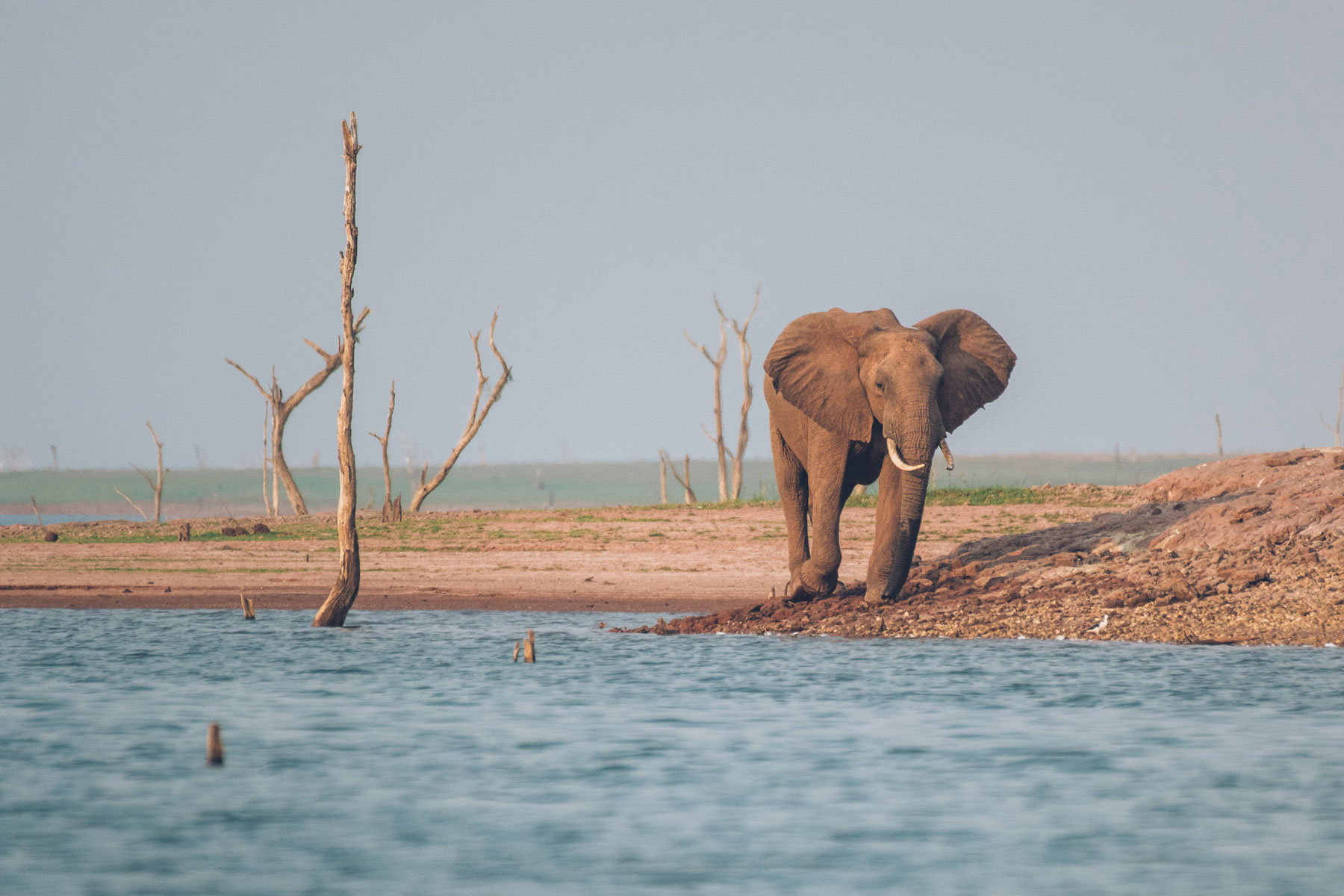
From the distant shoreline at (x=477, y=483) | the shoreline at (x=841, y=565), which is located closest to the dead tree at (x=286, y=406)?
the shoreline at (x=841, y=565)

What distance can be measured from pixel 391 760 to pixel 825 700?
5391 mm

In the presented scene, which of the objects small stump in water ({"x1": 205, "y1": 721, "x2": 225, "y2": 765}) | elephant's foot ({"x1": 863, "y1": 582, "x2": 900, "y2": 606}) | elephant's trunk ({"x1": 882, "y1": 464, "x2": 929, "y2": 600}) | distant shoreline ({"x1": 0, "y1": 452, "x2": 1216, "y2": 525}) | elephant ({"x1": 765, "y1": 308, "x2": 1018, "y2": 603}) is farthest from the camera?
distant shoreline ({"x1": 0, "y1": 452, "x2": 1216, "y2": 525})

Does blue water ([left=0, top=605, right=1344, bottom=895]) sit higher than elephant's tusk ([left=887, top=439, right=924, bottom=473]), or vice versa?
elephant's tusk ([left=887, top=439, right=924, bottom=473])

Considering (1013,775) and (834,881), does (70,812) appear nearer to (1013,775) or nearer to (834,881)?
(834,881)

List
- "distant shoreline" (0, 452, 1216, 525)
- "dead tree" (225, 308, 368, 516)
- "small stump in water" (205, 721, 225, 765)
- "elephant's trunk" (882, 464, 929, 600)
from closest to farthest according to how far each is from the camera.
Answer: "small stump in water" (205, 721, 225, 765), "elephant's trunk" (882, 464, 929, 600), "dead tree" (225, 308, 368, 516), "distant shoreline" (0, 452, 1216, 525)

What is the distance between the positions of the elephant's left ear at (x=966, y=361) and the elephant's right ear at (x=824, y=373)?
1277mm

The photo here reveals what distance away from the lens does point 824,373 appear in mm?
21875

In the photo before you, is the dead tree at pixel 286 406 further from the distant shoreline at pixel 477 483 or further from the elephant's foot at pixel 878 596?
the distant shoreline at pixel 477 483

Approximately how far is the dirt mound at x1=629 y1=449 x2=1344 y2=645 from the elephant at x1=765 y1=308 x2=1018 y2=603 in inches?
34.3

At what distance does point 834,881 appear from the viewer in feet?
34.0

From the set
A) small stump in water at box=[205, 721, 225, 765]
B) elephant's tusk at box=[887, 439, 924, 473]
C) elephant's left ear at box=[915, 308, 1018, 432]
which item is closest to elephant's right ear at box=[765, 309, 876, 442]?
elephant's tusk at box=[887, 439, 924, 473]

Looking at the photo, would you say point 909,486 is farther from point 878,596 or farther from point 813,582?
point 813,582

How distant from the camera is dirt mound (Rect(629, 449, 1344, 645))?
21.1 meters

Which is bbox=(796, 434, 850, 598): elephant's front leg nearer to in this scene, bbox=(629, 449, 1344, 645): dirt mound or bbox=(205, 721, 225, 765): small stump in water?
bbox=(629, 449, 1344, 645): dirt mound
